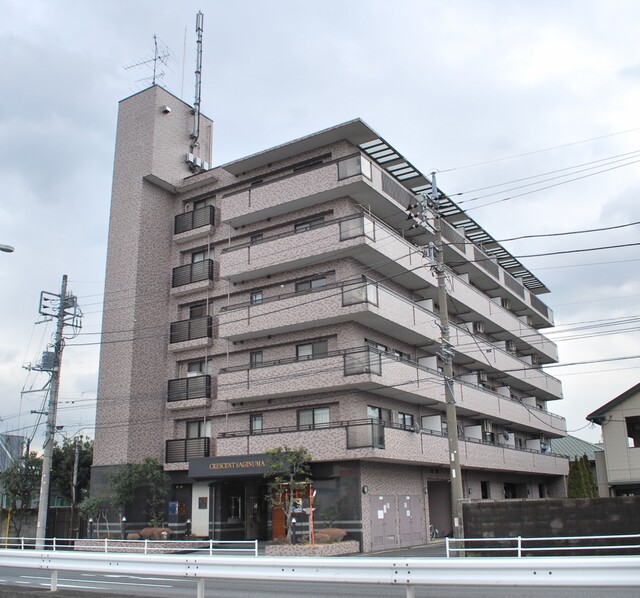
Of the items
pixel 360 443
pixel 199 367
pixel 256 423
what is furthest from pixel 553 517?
pixel 199 367

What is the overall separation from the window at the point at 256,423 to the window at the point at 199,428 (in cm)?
278

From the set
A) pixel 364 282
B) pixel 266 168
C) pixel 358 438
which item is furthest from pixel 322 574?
pixel 266 168

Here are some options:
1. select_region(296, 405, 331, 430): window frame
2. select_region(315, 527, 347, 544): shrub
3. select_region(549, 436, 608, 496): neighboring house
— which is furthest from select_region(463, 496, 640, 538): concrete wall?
select_region(549, 436, 608, 496): neighboring house

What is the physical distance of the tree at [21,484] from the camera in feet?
133

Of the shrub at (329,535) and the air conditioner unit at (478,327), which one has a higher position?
the air conditioner unit at (478,327)

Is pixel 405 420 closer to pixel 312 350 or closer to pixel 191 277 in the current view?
pixel 312 350

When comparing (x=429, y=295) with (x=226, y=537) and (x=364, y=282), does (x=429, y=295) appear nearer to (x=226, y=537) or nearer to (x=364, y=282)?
(x=364, y=282)

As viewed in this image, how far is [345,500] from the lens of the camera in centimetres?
2933

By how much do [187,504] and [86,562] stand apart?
82.5 feet

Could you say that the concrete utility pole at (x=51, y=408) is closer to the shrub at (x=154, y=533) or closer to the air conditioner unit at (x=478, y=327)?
the shrub at (x=154, y=533)

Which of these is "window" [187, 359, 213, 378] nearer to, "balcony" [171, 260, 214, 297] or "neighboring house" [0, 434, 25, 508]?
"balcony" [171, 260, 214, 297]

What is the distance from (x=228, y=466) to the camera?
103ft

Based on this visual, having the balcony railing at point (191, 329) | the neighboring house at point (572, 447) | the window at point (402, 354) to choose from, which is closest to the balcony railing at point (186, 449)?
the balcony railing at point (191, 329)

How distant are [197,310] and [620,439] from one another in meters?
23.1
